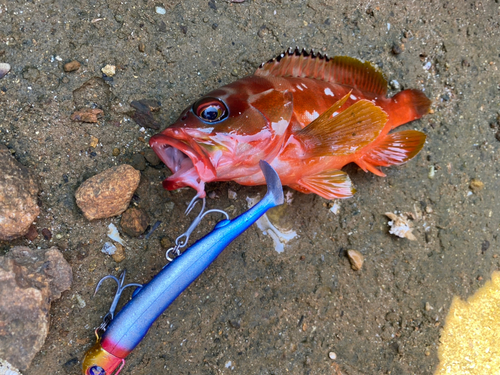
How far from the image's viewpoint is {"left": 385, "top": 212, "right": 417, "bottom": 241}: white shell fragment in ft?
8.47

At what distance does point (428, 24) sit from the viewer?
114 inches

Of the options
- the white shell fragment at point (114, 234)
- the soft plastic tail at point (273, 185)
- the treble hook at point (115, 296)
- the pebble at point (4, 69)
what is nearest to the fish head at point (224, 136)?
the soft plastic tail at point (273, 185)

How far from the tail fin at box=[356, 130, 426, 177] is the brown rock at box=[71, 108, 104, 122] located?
5.67 feet

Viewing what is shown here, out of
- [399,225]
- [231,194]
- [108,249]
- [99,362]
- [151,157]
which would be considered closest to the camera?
[99,362]

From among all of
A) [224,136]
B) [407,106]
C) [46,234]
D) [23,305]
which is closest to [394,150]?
[407,106]

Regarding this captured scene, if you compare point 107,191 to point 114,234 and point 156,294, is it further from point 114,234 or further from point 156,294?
point 156,294

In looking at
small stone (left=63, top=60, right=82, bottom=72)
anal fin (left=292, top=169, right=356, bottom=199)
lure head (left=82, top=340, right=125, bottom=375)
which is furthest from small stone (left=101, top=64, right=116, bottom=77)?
lure head (left=82, top=340, right=125, bottom=375)

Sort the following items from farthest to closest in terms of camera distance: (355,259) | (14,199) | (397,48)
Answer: (397,48)
(355,259)
(14,199)

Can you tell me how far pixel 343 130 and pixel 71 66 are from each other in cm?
163

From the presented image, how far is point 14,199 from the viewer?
193 cm

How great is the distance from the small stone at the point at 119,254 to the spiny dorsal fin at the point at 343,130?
3.96 feet

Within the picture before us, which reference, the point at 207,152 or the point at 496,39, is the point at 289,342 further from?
the point at 496,39

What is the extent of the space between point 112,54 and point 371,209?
6.55ft

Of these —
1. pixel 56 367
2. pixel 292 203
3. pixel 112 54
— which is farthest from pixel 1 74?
pixel 292 203
